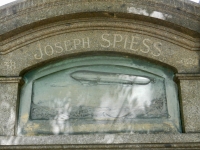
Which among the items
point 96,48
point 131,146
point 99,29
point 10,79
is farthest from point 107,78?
point 10,79

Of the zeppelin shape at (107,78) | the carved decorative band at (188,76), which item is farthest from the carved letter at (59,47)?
the carved decorative band at (188,76)

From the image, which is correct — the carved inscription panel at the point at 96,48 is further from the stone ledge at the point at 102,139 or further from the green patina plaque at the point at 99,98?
the stone ledge at the point at 102,139

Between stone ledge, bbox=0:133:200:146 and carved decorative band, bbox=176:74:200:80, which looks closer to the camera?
stone ledge, bbox=0:133:200:146

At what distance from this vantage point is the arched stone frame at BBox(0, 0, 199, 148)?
17.9ft

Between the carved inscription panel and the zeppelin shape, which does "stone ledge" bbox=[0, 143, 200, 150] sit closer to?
the zeppelin shape

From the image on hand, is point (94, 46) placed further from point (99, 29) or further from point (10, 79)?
point (10, 79)

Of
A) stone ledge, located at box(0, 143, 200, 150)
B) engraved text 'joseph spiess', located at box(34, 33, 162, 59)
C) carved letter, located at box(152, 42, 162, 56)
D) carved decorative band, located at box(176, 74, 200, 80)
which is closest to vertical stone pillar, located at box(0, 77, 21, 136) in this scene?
stone ledge, located at box(0, 143, 200, 150)

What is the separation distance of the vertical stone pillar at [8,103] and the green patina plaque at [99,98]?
14cm

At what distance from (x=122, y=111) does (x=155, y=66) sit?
2.91ft

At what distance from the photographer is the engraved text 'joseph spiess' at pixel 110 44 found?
552 centimetres

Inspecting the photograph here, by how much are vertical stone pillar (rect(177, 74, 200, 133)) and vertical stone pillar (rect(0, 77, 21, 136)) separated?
7.71ft

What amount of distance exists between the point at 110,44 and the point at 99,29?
31 cm

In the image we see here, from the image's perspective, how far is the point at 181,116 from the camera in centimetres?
517

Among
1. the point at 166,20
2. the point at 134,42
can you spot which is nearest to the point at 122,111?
the point at 134,42
